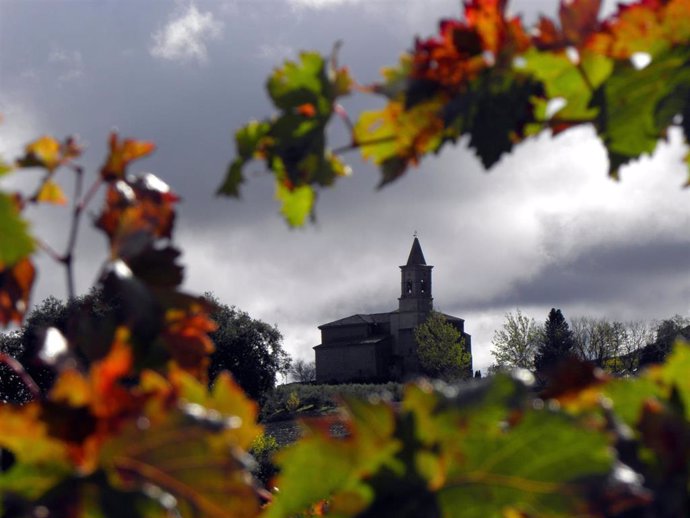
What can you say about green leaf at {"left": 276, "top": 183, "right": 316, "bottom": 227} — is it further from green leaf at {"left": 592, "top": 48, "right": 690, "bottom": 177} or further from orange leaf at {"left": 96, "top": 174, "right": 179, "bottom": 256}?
green leaf at {"left": 592, "top": 48, "right": 690, "bottom": 177}

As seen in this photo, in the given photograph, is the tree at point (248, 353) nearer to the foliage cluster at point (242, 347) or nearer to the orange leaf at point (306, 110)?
the foliage cluster at point (242, 347)

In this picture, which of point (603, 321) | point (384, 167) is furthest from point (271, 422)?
point (384, 167)

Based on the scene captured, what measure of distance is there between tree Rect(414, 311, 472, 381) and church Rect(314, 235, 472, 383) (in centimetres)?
331

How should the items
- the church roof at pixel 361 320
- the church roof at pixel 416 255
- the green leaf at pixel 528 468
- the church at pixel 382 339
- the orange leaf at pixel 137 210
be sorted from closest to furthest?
the green leaf at pixel 528 468, the orange leaf at pixel 137 210, the church at pixel 382 339, the church roof at pixel 361 320, the church roof at pixel 416 255

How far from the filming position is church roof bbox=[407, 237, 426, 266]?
6144 centimetres

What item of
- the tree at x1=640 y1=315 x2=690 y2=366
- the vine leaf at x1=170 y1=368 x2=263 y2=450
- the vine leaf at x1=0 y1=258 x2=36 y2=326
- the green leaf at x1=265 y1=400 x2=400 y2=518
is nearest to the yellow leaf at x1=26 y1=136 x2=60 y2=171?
the vine leaf at x1=0 y1=258 x2=36 y2=326

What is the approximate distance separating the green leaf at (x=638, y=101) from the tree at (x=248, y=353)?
3532cm

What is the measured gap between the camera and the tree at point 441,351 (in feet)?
151

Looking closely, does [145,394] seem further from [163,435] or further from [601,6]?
[601,6]

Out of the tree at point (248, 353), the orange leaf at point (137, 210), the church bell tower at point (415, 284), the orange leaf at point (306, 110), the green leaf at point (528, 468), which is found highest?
the church bell tower at point (415, 284)

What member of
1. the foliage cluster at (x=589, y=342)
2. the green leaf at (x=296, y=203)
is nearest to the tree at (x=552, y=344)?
the foliage cluster at (x=589, y=342)

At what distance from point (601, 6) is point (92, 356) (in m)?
0.68

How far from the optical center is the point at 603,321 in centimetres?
4659

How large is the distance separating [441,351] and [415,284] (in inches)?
534
